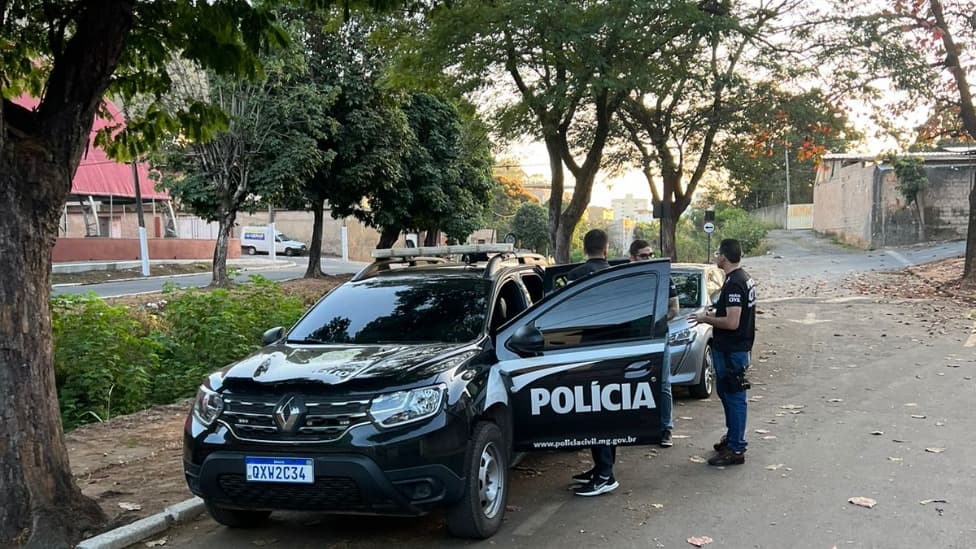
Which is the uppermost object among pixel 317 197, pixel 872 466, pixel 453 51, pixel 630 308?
pixel 453 51

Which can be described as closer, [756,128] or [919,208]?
Result: [756,128]

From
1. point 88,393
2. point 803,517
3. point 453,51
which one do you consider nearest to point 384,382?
point 803,517

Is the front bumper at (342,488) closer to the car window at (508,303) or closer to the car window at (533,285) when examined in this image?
the car window at (508,303)

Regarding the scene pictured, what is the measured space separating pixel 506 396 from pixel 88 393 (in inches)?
234

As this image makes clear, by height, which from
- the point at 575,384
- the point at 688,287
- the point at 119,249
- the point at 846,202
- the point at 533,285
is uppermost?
the point at 846,202

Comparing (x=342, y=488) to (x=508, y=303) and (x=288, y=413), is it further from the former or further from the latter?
(x=508, y=303)

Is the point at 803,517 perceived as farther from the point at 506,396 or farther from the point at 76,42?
the point at 76,42

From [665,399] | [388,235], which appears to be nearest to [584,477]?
[665,399]

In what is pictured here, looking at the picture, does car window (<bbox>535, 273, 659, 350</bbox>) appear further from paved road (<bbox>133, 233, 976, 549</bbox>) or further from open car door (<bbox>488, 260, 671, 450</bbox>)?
paved road (<bbox>133, 233, 976, 549</bbox>)

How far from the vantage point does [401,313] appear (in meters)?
5.84

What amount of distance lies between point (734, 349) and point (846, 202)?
41556mm

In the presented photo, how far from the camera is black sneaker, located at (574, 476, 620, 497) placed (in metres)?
5.76

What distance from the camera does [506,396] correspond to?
207 inches

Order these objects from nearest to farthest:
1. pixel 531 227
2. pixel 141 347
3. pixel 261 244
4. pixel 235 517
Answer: pixel 235 517 → pixel 141 347 → pixel 261 244 → pixel 531 227
